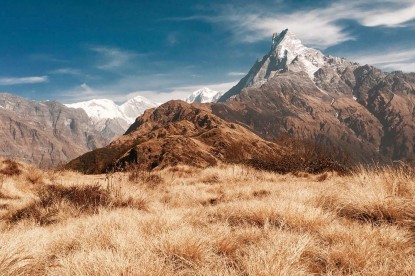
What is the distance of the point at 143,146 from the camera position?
65062 mm

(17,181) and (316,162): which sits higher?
(17,181)

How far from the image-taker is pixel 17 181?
44.4 feet

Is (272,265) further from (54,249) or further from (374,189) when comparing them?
(374,189)

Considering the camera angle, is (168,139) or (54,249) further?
(168,139)

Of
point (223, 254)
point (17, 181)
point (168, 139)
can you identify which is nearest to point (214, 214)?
point (223, 254)

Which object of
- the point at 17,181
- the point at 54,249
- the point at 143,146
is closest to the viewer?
the point at 54,249

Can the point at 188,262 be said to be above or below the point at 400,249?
above

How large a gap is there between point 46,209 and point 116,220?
103 inches

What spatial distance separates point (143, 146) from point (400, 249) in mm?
62439

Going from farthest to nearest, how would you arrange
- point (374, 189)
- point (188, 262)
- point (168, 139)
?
point (168, 139)
point (374, 189)
point (188, 262)

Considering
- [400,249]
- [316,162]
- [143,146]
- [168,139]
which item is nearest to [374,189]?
[400,249]

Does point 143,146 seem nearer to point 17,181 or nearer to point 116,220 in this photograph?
point 17,181

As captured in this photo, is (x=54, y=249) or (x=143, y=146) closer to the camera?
(x=54, y=249)

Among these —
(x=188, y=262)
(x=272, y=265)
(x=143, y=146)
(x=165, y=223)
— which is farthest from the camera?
(x=143, y=146)
